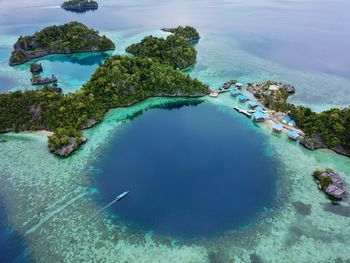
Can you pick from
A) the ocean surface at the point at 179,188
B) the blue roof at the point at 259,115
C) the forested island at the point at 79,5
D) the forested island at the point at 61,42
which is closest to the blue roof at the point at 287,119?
the blue roof at the point at 259,115

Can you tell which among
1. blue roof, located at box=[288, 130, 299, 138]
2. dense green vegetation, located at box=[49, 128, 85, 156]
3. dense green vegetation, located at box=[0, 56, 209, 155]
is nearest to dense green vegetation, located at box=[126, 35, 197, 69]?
dense green vegetation, located at box=[0, 56, 209, 155]

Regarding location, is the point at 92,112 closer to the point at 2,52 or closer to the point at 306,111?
the point at 306,111

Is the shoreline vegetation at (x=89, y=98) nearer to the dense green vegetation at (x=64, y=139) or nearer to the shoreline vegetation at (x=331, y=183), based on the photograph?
the dense green vegetation at (x=64, y=139)

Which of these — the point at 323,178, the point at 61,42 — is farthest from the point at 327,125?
the point at 61,42

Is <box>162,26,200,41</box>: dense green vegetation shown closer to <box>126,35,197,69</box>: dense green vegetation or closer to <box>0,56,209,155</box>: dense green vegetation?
<box>126,35,197,69</box>: dense green vegetation

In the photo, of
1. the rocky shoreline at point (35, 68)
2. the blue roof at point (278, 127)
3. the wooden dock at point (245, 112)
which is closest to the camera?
the blue roof at point (278, 127)

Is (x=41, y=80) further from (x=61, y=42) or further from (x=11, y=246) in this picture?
(x=11, y=246)
